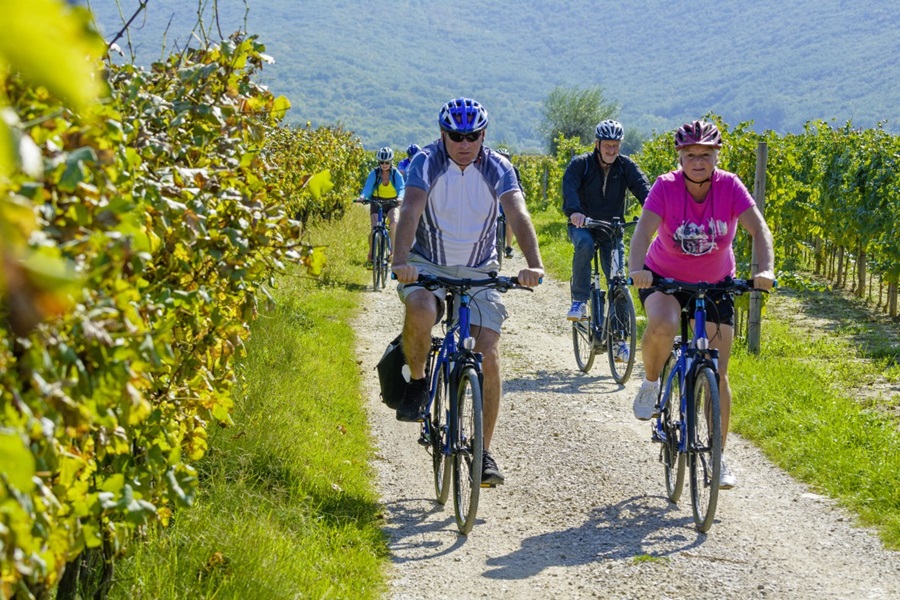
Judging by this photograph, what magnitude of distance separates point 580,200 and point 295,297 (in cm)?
489

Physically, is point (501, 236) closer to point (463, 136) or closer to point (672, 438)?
point (672, 438)

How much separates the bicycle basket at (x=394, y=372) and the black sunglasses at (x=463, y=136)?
3.97ft

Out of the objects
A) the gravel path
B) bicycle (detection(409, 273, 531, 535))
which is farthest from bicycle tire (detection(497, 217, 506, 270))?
bicycle (detection(409, 273, 531, 535))

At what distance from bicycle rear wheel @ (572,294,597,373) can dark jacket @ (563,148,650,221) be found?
38.3 inches

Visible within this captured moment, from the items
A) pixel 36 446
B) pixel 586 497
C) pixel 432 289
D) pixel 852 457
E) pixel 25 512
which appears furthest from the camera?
pixel 852 457

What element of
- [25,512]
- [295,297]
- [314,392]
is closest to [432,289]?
[314,392]

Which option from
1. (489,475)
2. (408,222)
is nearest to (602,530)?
(489,475)

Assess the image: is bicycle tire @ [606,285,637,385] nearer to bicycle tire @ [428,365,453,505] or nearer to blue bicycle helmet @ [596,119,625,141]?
blue bicycle helmet @ [596,119,625,141]

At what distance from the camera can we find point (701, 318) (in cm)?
599

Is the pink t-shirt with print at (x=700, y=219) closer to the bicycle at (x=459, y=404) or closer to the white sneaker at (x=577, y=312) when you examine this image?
the bicycle at (x=459, y=404)

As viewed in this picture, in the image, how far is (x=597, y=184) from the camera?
10.1 m

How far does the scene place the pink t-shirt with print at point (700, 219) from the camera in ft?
20.3

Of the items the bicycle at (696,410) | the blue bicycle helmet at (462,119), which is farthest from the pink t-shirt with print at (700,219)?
the blue bicycle helmet at (462,119)

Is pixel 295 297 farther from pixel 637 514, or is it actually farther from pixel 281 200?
pixel 281 200
